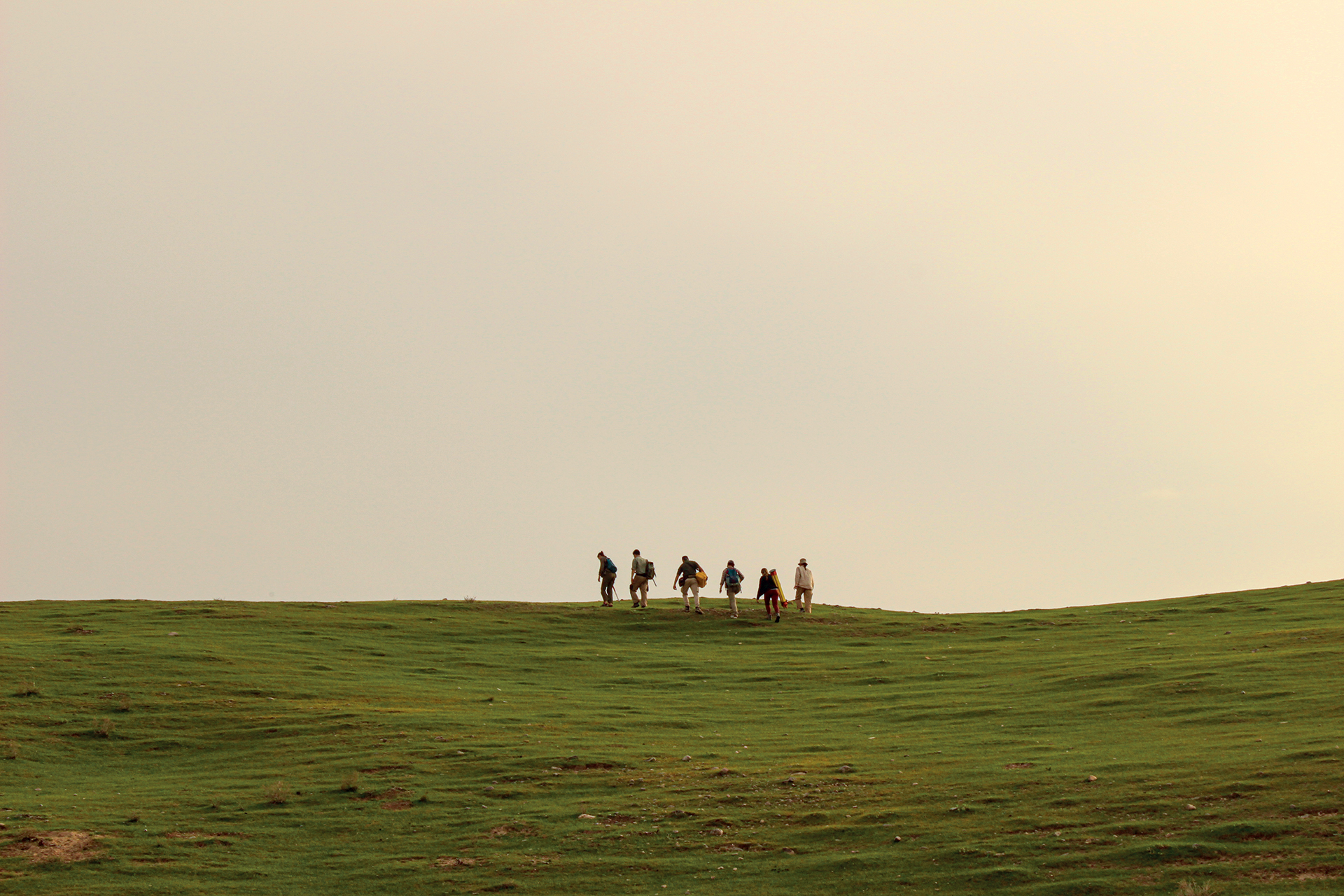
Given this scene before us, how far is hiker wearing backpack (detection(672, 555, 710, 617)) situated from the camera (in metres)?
53.2

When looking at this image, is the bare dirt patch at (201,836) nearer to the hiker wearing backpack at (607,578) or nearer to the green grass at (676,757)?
the green grass at (676,757)

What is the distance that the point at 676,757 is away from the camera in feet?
94.2

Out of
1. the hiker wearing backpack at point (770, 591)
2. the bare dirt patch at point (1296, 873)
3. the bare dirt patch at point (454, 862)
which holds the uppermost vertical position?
the hiker wearing backpack at point (770, 591)

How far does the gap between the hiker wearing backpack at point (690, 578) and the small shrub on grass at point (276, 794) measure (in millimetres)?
28529

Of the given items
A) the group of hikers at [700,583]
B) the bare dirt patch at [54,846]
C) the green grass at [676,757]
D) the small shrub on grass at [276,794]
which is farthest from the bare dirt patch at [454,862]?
the group of hikers at [700,583]

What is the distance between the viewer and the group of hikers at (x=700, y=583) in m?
51.8

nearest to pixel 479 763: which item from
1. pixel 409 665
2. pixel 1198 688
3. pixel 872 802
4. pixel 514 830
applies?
pixel 514 830

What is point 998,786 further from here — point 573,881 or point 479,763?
point 479,763

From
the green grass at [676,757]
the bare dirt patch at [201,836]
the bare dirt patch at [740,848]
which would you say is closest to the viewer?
the green grass at [676,757]

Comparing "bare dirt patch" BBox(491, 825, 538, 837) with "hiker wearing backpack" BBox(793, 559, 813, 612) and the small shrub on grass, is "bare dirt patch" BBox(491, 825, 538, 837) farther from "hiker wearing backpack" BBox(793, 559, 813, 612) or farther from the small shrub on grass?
"hiker wearing backpack" BBox(793, 559, 813, 612)

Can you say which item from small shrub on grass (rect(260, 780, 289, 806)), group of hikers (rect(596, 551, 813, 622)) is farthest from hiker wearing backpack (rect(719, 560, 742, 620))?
small shrub on grass (rect(260, 780, 289, 806))

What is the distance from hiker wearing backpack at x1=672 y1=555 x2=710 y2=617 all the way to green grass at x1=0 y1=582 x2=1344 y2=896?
471 centimetres

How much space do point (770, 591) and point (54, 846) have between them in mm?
33497

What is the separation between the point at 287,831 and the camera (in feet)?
78.1
